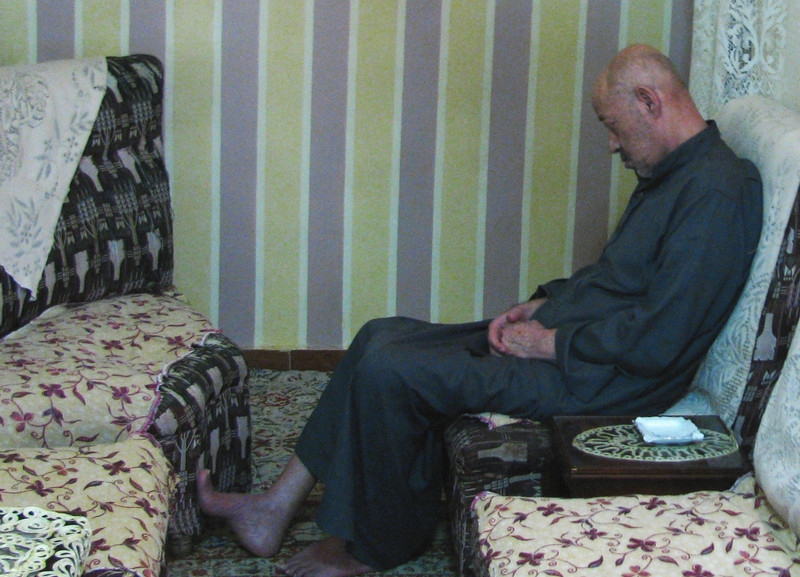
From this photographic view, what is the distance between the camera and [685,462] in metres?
1.86

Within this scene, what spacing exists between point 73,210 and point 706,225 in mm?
1617

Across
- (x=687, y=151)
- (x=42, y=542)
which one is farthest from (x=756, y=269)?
(x=42, y=542)

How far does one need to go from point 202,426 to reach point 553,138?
5.58 ft

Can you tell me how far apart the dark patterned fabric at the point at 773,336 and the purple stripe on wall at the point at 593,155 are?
5.16 ft

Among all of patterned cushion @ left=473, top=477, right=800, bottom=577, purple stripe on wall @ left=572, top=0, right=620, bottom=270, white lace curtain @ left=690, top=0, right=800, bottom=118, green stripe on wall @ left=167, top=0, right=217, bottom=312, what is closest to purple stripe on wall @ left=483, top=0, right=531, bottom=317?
purple stripe on wall @ left=572, top=0, right=620, bottom=270

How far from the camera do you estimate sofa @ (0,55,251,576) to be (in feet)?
5.73

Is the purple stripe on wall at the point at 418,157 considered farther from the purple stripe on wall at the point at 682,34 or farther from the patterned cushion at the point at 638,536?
the patterned cushion at the point at 638,536

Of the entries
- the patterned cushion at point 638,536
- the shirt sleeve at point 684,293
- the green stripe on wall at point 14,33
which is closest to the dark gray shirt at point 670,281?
the shirt sleeve at point 684,293

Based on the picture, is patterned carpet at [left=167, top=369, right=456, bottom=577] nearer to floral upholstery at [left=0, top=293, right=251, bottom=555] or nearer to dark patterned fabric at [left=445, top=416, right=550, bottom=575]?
floral upholstery at [left=0, top=293, right=251, bottom=555]

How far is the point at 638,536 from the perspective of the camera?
5.33 ft

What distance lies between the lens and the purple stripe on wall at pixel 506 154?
3.50 metres

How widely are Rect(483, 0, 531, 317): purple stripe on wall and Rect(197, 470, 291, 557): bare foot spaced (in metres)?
1.46

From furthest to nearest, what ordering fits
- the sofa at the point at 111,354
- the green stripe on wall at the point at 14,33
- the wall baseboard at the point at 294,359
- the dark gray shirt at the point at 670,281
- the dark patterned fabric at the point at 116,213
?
the wall baseboard at the point at 294,359 → the green stripe on wall at the point at 14,33 → the dark patterned fabric at the point at 116,213 → the dark gray shirt at the point at 670,281 → the sofa at the point at 111,354

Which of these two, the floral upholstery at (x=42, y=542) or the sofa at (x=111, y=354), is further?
the sofa at (x=111, y=354)
